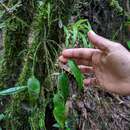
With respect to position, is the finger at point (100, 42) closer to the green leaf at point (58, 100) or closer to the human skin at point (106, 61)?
the human skin at point (106, 61)

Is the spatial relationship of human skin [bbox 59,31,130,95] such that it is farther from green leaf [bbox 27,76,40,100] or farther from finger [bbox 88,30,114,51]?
green leaf [bbox 27,76,40,100]

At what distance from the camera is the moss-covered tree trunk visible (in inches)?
61.4

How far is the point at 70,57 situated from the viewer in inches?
56.9

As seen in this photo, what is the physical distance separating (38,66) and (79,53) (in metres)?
0.22

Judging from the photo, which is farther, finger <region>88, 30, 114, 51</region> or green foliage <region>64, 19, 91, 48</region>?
green foliage <region>64, 19, 91, 48</region>

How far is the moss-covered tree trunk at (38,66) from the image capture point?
1.56m

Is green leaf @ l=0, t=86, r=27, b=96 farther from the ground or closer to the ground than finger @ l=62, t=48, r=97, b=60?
closer to the ground

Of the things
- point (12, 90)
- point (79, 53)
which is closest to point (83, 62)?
point (79, 53)

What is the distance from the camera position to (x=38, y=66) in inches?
63.1

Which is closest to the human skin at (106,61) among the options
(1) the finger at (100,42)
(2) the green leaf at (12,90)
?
(1) the finger at (100,42)

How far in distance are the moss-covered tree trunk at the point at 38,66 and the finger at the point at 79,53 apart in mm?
133

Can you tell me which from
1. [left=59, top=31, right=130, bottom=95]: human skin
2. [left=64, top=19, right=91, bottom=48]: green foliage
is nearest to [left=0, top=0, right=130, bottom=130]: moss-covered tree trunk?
[left=64, top=19, right=91, bottom=48]: green foliage

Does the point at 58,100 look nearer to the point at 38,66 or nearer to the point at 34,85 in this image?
the point at 34,85

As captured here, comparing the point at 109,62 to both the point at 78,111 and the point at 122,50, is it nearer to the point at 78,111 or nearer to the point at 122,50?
the point at 122,50
